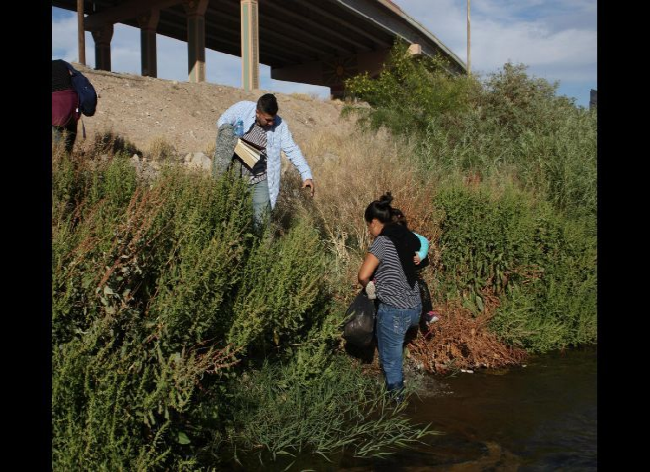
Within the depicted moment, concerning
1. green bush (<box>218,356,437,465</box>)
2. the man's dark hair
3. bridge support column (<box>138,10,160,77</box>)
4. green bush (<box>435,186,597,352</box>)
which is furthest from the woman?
bridge support column (<box>138,10,160,77</box>)

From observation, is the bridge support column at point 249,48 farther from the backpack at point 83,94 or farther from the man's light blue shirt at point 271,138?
the man's light blue shirt at point 271,138

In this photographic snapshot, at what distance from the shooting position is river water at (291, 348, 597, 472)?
4203 mm

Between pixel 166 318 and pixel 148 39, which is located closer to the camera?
pixel 166 318

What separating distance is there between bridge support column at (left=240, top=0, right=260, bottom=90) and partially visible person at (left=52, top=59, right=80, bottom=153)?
40.1 feet

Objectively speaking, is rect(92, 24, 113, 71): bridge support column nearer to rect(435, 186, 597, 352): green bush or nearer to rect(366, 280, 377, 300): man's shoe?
rect(435, 186, 597, 352): green bush

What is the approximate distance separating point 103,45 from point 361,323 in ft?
72.2

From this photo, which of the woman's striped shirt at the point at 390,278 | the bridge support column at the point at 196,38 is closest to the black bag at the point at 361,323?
the woman's striped shirt at the point at 390,278

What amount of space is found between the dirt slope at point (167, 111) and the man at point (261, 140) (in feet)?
14.4

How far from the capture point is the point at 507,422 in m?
4.95

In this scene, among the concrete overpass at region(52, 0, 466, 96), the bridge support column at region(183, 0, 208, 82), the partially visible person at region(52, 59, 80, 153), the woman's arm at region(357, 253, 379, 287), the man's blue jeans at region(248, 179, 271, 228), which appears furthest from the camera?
the concrete overpass at region(52, 0, 466, 96)

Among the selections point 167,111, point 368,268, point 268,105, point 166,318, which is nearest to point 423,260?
point 368,268

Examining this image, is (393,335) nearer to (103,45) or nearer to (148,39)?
(148,39)
